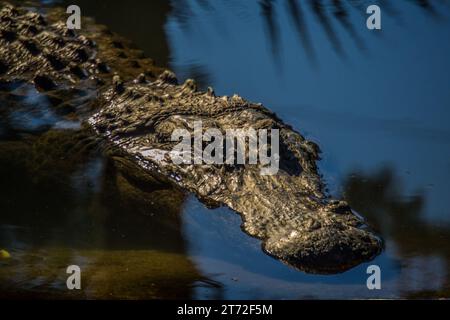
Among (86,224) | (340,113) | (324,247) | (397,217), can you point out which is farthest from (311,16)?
(324,247)

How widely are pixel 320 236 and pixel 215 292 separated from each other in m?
0.69

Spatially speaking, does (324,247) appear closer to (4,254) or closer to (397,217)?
(397,217)

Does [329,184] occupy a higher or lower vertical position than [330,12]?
lower

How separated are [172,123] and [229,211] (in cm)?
103

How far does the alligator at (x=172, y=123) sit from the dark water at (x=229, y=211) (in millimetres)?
123

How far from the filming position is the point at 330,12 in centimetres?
840

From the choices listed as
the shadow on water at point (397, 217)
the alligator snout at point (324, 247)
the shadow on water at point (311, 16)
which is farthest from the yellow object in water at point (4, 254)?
the shadow on water at point (311, 16)

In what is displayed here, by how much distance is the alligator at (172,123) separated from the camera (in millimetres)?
4637

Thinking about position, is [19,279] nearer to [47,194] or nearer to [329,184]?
[47,194]

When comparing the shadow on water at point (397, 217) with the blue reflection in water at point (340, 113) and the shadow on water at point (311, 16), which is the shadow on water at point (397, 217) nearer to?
the blue reflection in water at point (340, 113)

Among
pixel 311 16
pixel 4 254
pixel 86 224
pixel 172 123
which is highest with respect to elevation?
pixel 311 16

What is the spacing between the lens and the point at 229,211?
201 inches

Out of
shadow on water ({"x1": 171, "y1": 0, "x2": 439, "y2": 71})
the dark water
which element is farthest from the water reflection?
shadow on water ({"x1": 171, "y1": 0, "x2": 439, "y2": 71})
